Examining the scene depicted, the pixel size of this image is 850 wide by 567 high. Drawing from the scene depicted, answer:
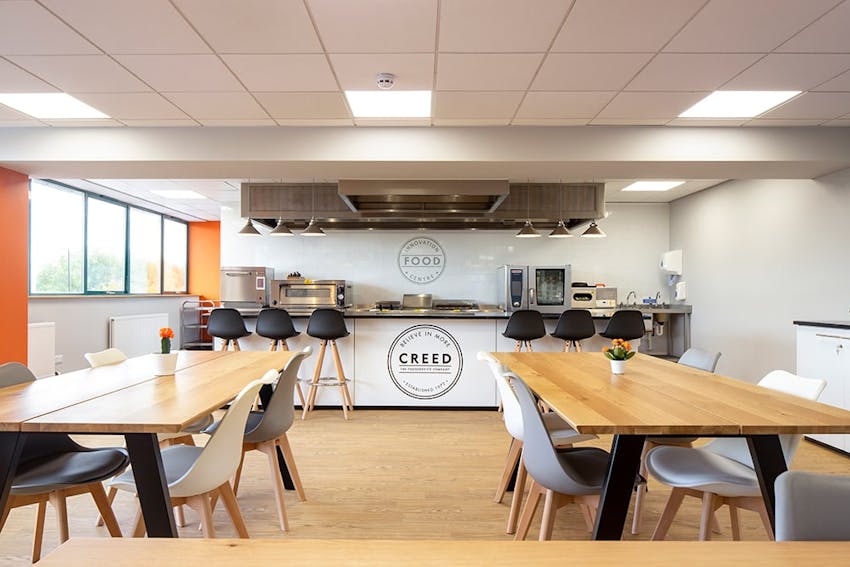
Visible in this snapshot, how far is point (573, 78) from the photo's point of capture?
128 inches

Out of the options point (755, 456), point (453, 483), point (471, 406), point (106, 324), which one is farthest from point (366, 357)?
point (106, 324)

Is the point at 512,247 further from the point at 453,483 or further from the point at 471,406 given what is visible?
the point at 453,483

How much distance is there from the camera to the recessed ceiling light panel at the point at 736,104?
350cm

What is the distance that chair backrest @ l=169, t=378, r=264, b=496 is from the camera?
1.74m

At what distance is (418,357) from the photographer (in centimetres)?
505

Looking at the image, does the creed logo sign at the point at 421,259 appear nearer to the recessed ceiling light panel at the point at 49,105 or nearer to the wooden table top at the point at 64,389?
the recessed ceiling light panel at the point at 49,105

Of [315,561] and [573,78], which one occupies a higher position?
[573,78]

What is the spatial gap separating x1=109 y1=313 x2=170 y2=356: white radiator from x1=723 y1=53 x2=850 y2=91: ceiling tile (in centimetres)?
764

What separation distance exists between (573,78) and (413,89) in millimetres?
1085

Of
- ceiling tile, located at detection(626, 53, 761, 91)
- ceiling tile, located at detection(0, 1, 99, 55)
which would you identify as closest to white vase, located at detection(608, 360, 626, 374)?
ceiling tile, located at detection(626, 53, 761, 91)

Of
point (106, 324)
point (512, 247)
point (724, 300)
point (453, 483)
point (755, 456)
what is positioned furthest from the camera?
point (512, 247)

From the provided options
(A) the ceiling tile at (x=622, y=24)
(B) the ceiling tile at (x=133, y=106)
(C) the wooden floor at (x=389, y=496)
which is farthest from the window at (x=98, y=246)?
(A) the ceiling tile at (x=622, y=24)

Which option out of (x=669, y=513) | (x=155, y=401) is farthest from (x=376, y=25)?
(x=669, y=513)

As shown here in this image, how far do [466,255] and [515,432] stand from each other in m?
5.27
